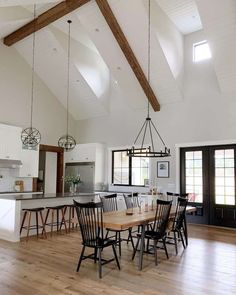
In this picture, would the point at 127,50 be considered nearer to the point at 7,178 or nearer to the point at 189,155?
the point at 189,155

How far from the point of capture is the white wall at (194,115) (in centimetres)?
712

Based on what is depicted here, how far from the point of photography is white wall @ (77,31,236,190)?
712 centimetres

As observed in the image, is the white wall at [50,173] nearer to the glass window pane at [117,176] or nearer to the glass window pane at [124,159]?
the glass window pane at [117,176]

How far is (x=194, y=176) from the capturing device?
7.63 metres

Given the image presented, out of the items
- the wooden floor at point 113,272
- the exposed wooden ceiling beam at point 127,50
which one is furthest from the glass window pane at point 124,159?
the wooden floor at point 113,272

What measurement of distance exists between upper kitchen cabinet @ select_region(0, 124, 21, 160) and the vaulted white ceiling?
2351 mm

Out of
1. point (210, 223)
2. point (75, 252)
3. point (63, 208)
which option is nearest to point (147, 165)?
point (210, 223)

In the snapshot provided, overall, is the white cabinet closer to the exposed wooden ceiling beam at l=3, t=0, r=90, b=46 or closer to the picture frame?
the exposed wooden ceiling beam at l=3, t=0, r=90, b=46

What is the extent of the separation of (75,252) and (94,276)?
115 cm

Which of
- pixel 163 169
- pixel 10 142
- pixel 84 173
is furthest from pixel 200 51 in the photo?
pixel 10 142

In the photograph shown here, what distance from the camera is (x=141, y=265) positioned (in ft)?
13.0

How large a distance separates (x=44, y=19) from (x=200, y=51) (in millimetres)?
4242

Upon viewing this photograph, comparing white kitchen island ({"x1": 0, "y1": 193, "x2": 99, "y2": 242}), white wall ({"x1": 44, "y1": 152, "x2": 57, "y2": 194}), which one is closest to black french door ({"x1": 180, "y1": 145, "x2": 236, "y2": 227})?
white kitchen island ({"x1": 0, "y1": 193, "x2": 99, "y2": 242})

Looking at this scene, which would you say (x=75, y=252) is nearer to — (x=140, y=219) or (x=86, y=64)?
(x=140, y=219)
